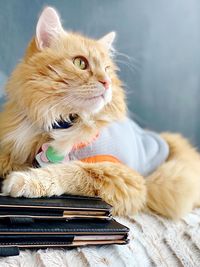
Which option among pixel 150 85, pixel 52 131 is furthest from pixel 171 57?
pixel 52 131

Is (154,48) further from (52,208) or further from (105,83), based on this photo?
(52,208)

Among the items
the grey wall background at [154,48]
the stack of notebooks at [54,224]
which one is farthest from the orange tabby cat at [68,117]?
the grey wall background at [154,48]

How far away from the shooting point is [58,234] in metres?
0.75

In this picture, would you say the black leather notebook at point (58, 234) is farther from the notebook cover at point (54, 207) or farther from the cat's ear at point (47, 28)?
the cat's ear at point (47, 28)

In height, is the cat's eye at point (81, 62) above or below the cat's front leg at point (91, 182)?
above

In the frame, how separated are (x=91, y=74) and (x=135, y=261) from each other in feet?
1.63

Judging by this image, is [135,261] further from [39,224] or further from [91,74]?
[91,74]

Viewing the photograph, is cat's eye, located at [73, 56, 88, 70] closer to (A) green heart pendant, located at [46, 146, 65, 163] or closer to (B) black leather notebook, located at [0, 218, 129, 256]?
(A) green heart pendant, located at [46, 146, 65, 163]

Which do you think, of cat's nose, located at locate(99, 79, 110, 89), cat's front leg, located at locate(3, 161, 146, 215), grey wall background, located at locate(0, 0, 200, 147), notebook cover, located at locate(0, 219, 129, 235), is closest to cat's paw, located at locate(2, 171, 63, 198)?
cat's front leg, located at locate(3, 161, 146, 215)

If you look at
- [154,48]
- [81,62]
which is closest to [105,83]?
[81,62]

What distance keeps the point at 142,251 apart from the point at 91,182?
222 millimetres

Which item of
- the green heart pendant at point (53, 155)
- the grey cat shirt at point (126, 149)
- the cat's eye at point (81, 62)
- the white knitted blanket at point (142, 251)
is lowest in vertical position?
the white knitted blanket at point (142, 251)

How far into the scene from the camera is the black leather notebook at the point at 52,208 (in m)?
0.73

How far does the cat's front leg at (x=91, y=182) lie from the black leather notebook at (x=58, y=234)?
12cm
